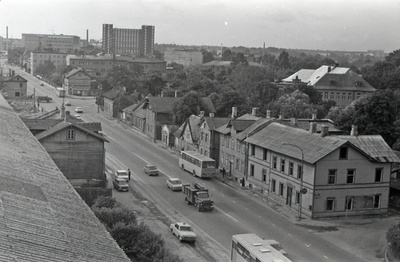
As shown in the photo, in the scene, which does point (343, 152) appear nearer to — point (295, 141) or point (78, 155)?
point (295, 141)

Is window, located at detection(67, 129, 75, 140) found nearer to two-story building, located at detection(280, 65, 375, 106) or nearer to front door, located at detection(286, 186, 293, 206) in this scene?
front door, located at detection(286, 186, 293, 206)

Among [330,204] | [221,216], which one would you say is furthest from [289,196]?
[221,216]

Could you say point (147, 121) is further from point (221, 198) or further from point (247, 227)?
point (247, 227)

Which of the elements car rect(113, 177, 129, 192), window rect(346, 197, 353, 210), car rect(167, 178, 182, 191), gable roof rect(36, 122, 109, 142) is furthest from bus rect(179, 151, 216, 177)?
window rect(346, 197, 353, 210)

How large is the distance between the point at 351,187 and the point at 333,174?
1837 millimetres

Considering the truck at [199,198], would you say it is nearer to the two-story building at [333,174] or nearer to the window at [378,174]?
the two-story building at [333,174]

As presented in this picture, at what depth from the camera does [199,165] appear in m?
53.6

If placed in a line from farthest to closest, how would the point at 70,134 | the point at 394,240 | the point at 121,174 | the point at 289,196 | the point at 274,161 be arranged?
1. the point at 121,174
2. the point at 70,134
3. the point at 274,161
4. the point at 289,196
5. the point at 394,240

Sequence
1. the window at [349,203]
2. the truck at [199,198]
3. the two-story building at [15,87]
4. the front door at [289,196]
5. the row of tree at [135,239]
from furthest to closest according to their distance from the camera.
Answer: the two-story building at [15,87] → the front door at [289,196] → the window at [349,203] → the truck at [199,198] → the row of tree at [135,239]

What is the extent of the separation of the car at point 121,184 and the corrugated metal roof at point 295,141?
37.6ft

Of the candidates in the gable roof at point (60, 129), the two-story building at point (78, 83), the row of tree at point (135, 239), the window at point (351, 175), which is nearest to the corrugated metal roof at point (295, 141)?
the window at point (351, 175)

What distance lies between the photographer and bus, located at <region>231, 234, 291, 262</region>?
26.4 metres

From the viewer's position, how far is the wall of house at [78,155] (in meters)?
47.0

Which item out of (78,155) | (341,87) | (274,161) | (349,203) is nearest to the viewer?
(349,203)
